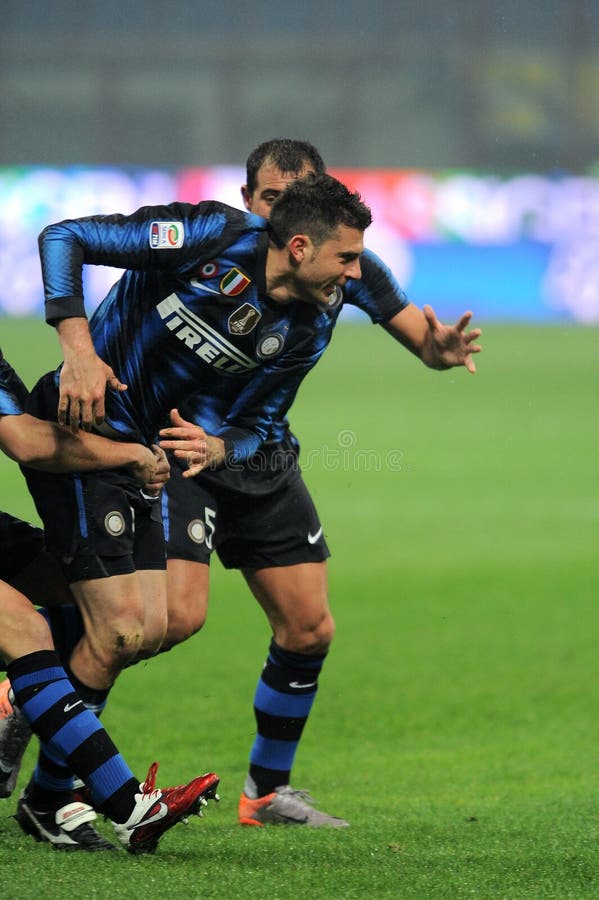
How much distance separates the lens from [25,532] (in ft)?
14.3

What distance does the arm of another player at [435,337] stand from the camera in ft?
16.5

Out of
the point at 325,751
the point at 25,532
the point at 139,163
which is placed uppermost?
the point at 139,163

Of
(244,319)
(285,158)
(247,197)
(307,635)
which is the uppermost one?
(285,158)

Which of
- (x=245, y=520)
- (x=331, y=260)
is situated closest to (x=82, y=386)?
(x=331, y=260)

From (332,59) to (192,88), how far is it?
12.1ft

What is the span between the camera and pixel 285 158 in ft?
17.0

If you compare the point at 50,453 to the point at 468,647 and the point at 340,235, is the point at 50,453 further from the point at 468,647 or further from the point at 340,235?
the point at 468,647

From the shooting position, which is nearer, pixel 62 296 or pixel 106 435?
pixel 62 296

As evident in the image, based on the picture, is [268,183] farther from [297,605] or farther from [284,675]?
[284,675]

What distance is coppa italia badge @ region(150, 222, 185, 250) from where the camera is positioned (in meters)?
4.25

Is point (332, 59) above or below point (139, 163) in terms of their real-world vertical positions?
above

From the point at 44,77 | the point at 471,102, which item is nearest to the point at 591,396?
the point at 471,102

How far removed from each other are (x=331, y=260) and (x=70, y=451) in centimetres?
97

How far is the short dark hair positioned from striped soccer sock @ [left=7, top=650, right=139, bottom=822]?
1.44 m
